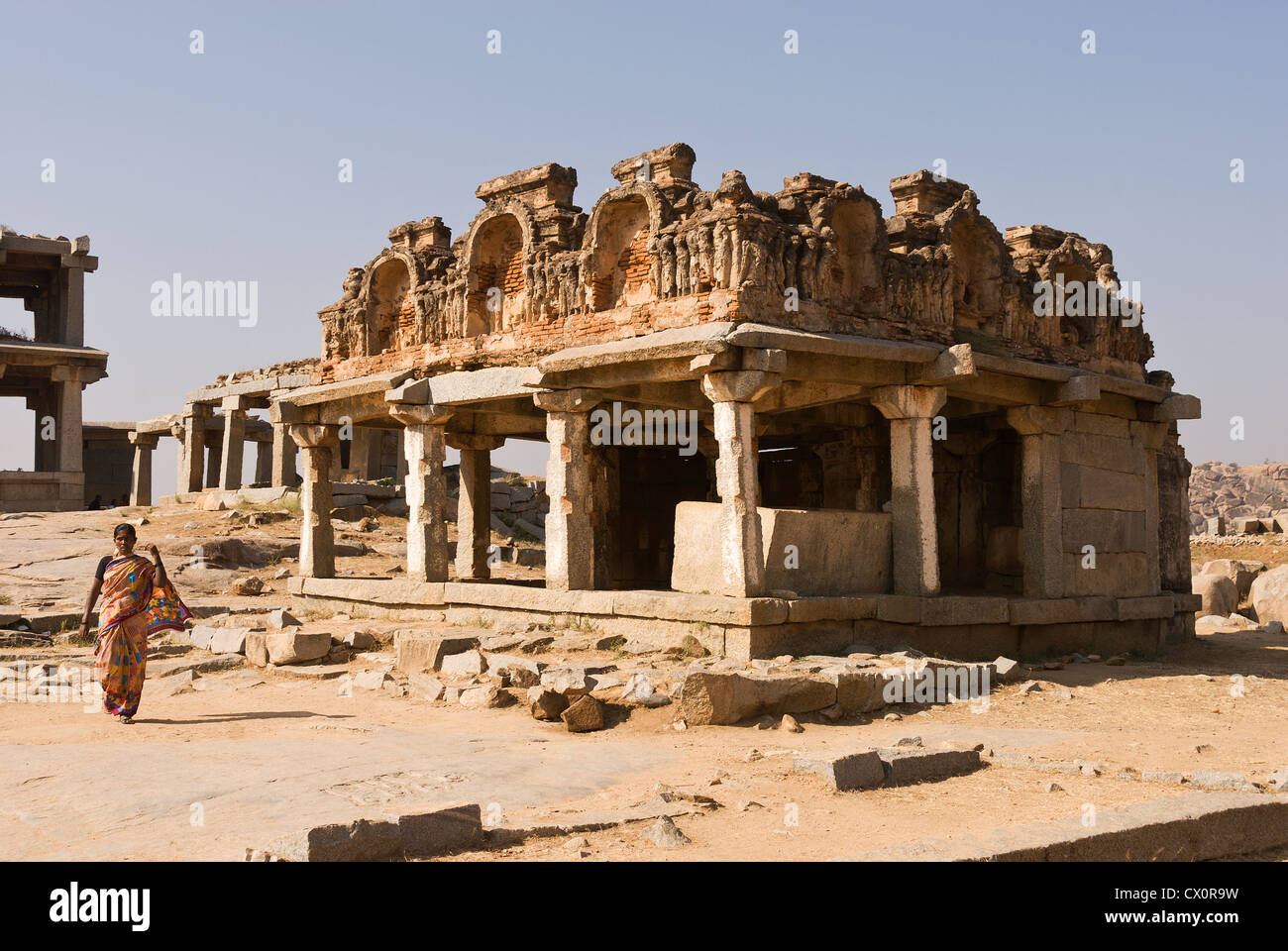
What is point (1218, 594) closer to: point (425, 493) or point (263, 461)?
point (425, 493)

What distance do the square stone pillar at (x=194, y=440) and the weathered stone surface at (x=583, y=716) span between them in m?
22.6

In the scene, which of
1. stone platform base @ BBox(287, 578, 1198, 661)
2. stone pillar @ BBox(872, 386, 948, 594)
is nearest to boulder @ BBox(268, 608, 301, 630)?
stone platform base @ BBox(287, 578, 1198, 661)

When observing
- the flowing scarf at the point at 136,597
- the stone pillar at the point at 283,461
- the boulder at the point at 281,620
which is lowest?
the boulder at the point at 281,620

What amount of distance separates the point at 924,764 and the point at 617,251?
281 inches

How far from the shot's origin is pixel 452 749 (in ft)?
22.5

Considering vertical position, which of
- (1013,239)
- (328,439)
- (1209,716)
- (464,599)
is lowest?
(1209,716)

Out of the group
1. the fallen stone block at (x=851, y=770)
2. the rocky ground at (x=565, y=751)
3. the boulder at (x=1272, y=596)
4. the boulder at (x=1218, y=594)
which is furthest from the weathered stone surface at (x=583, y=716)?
Result: the boulder at (x=1218, y=594)

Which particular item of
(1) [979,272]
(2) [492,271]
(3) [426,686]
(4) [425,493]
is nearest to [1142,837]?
(3) [426,686]

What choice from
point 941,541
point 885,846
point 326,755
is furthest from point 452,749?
point 941,541

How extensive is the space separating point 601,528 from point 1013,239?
6592 mm

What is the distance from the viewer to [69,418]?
27953mm

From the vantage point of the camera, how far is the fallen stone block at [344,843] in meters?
4.11

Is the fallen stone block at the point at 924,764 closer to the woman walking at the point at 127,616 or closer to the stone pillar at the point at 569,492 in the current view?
the stone pillar at the point at 569,492

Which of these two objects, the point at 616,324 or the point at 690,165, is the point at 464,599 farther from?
the point at 690,165
